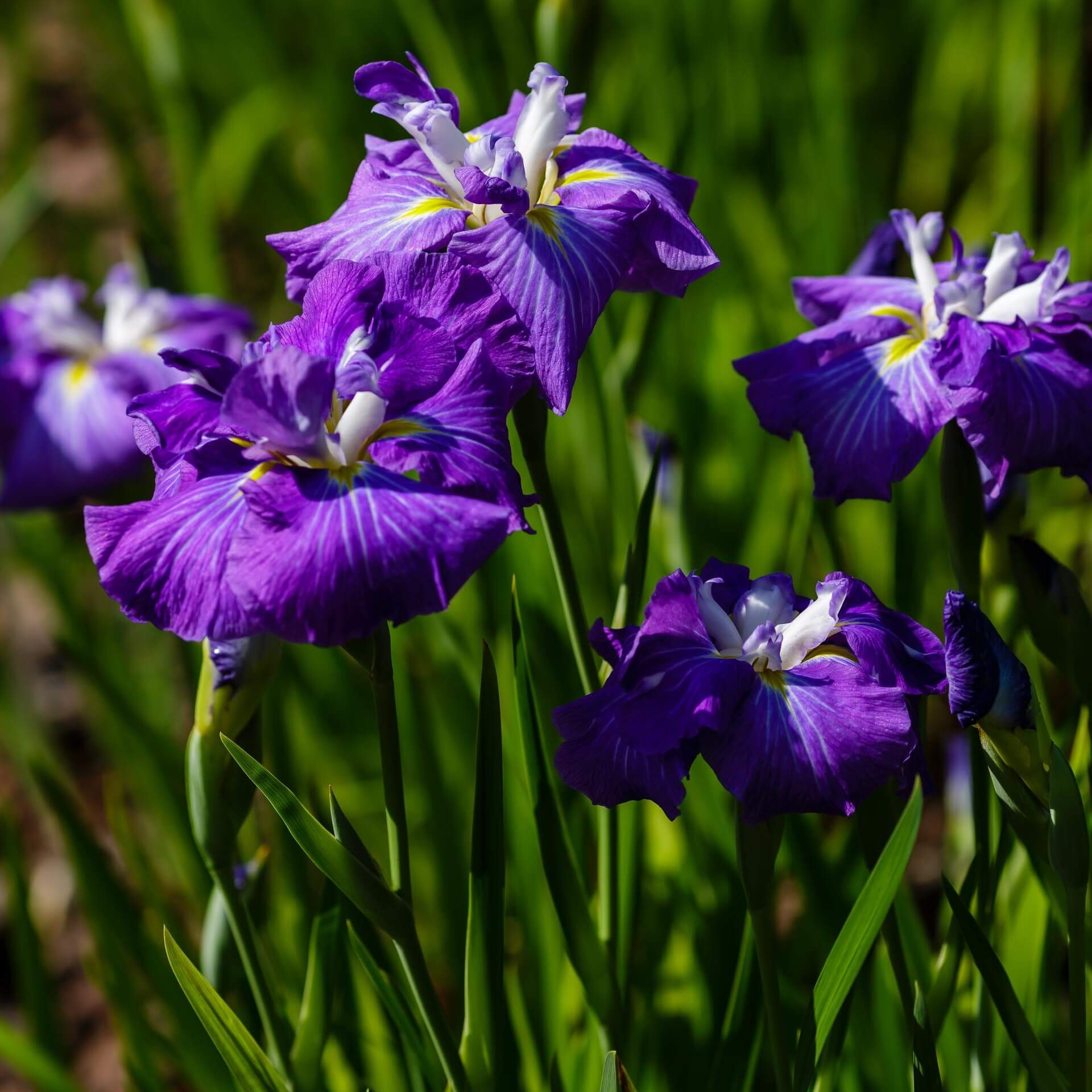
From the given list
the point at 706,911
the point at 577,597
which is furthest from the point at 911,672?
the point at 706,911

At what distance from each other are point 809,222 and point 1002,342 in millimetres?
997

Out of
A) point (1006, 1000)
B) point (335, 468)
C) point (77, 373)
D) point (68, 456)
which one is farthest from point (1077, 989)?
point (77, 373)

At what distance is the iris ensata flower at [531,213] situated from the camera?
59 cm

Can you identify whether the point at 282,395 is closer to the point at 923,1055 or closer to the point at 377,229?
the point at 377,229

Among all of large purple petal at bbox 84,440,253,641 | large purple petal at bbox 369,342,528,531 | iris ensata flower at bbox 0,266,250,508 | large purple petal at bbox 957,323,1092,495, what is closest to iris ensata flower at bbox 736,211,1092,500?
large purple petal at bbox 957,323,1092,495

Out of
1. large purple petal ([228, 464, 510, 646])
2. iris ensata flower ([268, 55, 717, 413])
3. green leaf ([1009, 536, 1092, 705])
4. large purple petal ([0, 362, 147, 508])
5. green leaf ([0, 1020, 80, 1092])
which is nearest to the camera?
large purple petal ([228, 464, 510, 646])

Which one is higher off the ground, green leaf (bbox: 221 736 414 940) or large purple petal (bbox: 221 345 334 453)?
large purple petal (bbox: 221 345 334 453)

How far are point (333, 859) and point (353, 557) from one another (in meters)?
0.16

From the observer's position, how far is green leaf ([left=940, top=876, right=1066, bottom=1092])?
60 centimetres

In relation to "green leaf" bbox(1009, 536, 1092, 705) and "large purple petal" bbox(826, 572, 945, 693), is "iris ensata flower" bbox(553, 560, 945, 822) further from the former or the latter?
"green leaf" bbox(1009, 536, 1092, 705)

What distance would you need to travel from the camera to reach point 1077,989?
24.4 inches

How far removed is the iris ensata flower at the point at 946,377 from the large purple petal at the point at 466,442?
0.67 ft

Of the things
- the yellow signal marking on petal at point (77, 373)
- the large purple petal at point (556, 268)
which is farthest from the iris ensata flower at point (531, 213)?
the yellow signal marking on petal at point (77, 373)

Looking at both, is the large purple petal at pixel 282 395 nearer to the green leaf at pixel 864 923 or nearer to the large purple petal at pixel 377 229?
the large purple petal at pixel 377 229
